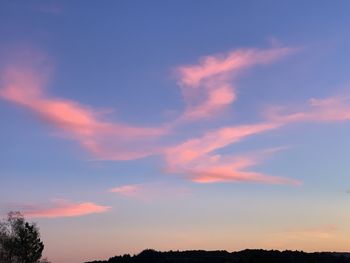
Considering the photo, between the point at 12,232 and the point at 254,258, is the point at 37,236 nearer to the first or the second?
the point at 12,232

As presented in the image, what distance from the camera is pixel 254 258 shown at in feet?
570

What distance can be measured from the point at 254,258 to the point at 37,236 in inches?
3017

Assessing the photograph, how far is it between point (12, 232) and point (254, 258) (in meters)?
82.1

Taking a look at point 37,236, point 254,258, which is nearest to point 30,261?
point 37,236

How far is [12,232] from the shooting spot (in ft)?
380

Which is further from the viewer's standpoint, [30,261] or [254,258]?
[254,258]

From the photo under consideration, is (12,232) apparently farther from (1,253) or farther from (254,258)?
(254,258)

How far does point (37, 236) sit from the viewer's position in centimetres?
11931

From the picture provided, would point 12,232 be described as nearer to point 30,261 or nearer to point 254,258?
point 30,261

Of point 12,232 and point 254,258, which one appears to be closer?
point 12,232

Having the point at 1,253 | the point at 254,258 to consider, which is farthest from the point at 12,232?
the point at 254,258

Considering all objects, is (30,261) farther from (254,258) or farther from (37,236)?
(254,258)

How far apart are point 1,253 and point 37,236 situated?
894 centimetres
